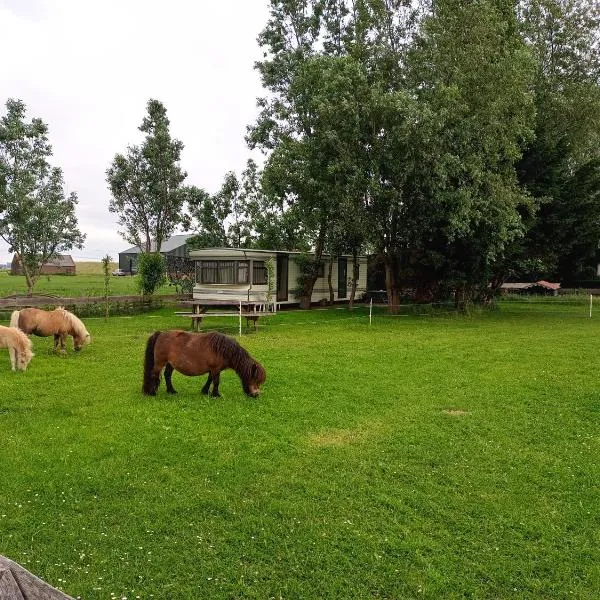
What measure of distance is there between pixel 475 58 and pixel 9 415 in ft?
66.3

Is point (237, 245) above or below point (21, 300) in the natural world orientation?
above

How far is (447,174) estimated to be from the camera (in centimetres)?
2017

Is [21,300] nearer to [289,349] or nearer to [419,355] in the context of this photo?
[289,349]

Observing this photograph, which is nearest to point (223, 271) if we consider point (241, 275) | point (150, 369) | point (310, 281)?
point (241, 275)

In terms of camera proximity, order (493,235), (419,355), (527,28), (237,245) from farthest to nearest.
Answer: (237,245)
(527,28)
(493,235)
(419,355)

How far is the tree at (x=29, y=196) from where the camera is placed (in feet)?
74.8

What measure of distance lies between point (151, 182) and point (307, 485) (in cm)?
3142

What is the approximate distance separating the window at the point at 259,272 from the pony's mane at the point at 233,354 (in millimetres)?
16036

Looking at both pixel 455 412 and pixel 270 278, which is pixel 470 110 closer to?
pixel 270 278

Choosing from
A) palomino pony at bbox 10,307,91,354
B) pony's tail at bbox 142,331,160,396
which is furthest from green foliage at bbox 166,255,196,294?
→ pony's tail at bbox 142,331,160,396

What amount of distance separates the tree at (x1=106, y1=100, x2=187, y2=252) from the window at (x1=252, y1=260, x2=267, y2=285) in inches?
429

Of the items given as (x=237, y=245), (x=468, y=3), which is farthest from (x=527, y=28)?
(x=237, y=245)

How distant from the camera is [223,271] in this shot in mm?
24594

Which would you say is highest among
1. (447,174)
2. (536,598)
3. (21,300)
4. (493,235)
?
(447,174)
